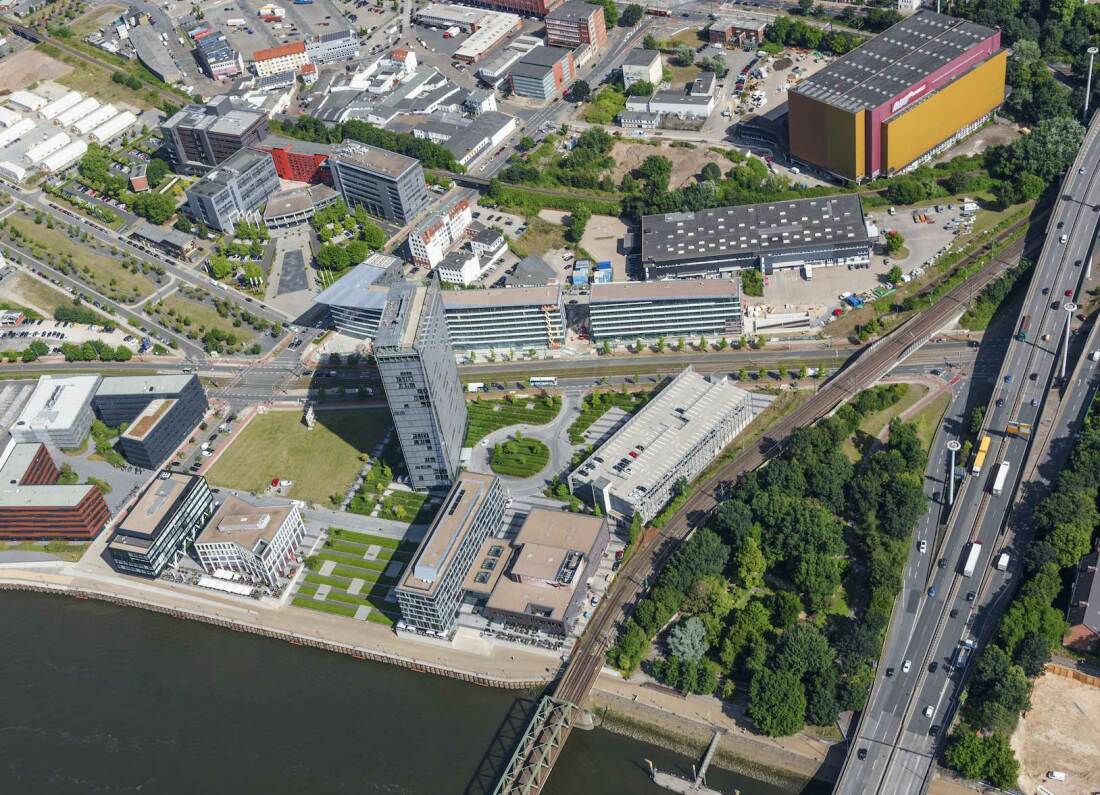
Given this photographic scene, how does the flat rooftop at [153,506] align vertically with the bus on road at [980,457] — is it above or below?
above

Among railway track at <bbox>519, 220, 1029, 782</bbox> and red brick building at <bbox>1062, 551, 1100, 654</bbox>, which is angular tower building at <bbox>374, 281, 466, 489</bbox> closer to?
railway track at <bbox>519, 220, 1029, 782</bbox>

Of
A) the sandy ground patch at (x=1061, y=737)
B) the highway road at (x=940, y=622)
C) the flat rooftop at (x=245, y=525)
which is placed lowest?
the sandy ground patch at (x=1061, y=737)

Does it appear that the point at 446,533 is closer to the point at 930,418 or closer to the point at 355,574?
the point at 355,574

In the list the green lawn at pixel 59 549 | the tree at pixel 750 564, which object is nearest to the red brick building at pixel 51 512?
the green lawn at pixel 59 549

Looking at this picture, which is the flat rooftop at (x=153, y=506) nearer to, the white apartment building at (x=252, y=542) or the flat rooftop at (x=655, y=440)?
the white apartment building at (x=252, y=542)

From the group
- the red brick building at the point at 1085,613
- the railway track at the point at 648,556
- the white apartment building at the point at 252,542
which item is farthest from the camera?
the white apartment building at the point at 252,542

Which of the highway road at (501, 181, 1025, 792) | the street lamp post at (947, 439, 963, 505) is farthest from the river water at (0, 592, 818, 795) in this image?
the street lamp post at (947, 439, 963, 505)
